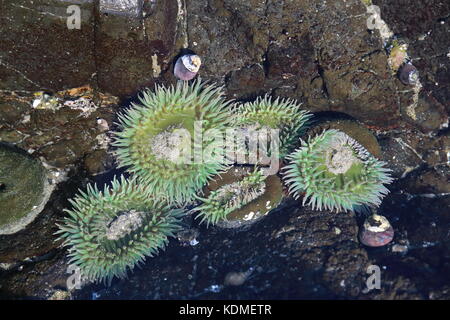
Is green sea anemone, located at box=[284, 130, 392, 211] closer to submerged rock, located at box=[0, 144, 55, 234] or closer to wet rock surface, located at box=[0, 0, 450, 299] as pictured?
wet rock surface, located at box=[0, 0, 450, 299]

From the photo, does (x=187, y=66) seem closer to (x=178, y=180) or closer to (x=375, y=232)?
(x=178, y=180)

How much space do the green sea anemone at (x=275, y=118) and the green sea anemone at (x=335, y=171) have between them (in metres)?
0.36

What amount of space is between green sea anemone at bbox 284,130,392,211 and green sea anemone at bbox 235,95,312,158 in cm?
36

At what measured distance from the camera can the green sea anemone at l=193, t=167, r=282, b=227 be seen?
4801 millimetres

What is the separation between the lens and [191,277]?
481cm

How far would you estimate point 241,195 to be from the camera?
15.9ft

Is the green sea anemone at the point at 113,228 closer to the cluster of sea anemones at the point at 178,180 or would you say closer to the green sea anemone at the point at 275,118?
the cluster of sea anemones at the point at 178,180

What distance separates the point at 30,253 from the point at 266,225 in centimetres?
323

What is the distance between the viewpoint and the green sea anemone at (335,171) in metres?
4.76

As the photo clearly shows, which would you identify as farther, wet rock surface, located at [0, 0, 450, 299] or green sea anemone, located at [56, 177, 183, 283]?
green sea anemone, located at [56, 177, 183, 283]

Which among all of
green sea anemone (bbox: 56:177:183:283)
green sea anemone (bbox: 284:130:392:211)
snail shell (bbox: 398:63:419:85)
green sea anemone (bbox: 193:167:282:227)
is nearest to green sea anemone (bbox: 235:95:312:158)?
green sea anemone (bbox: 284:130:392:211)

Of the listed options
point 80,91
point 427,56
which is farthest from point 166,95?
point 427,56
